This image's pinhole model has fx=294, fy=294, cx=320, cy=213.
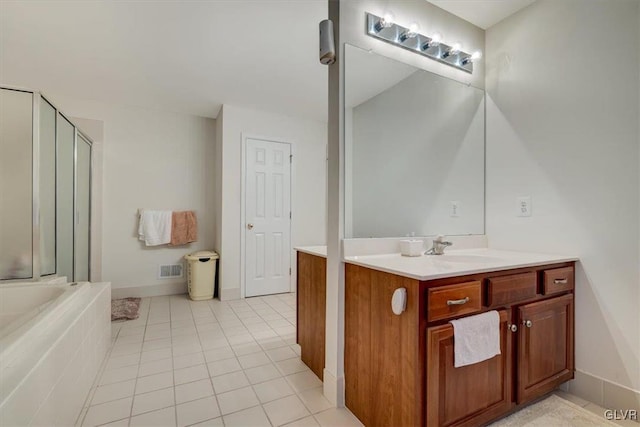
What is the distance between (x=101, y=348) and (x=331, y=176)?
1.93 m

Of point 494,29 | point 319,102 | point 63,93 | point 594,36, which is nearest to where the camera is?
point 594,36

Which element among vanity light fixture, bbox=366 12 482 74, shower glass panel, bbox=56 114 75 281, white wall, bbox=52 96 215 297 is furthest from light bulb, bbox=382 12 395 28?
white wall, bbox=52 96 215 297

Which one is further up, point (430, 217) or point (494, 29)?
point (494, 29)

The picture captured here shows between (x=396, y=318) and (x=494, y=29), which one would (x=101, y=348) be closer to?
(x=396, y=318)

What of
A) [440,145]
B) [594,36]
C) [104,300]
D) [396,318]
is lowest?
[104,300]

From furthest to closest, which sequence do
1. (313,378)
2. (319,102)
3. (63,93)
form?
1. (319,102)
2. (63,93)
3. (313,378)

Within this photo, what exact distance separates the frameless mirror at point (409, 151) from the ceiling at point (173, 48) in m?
0.56

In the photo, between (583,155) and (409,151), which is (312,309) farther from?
(583,155)

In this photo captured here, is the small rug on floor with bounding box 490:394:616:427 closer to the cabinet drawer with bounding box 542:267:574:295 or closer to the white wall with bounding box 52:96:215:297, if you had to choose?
the cabinet drawer with bounding box 542:267:574:295

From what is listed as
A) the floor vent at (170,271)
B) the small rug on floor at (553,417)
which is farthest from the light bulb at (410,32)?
the floor vent at (170,271)

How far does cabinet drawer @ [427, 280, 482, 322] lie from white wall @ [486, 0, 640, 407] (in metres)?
0.89

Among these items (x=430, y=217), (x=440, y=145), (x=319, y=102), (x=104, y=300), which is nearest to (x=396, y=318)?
(x=430, y=217)

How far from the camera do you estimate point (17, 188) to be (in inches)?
86.1

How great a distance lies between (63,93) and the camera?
3.20m
